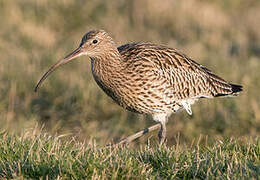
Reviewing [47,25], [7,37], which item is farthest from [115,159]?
[47,25]

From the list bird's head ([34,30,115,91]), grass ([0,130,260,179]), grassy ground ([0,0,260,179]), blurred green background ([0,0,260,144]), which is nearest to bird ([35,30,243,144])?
bird's head ([34,30,115,91])

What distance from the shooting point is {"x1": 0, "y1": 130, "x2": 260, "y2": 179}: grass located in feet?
14.3

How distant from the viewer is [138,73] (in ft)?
21.9

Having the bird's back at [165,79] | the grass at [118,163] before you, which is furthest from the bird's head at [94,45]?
the grass at [118,163]

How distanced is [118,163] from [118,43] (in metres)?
7.55

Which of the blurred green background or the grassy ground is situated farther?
the blurred green background

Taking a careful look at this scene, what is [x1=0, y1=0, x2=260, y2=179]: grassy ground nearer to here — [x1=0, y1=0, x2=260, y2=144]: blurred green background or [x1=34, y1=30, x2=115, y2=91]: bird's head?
[x1=0, y1=0, x2=260, y2=144]: blurred green background

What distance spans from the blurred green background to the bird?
0.75m

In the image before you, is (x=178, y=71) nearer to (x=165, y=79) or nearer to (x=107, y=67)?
(x=165, y=79)

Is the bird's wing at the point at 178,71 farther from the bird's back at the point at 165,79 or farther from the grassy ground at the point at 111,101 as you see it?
the grassy ground at the point at 111,101

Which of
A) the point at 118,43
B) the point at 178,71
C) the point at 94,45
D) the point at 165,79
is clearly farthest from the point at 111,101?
the point at 118,43

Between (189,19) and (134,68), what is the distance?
7.05 m

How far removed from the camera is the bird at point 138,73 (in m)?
6.56

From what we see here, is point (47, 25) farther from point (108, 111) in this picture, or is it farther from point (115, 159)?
point (115, 159)
